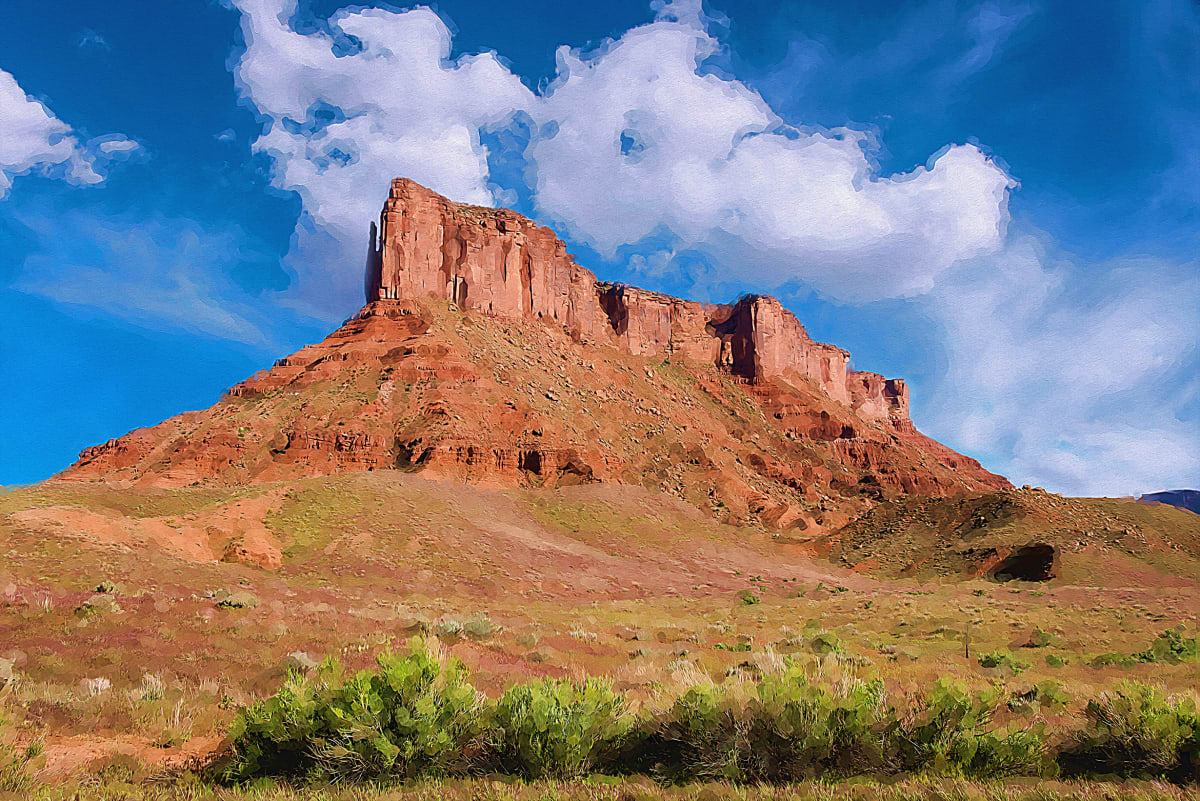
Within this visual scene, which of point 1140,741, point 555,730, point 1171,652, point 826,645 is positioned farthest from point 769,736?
point 1171,652

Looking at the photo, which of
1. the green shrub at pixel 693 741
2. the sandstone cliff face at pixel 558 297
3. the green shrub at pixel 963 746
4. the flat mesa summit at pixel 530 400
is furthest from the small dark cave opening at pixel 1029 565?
the sandstone cliff face at pixel 558 297

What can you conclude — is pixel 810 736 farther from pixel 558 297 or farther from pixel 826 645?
pixel 558 297

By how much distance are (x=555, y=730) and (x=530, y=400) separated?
58.7m

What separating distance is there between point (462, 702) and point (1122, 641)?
1851 cm

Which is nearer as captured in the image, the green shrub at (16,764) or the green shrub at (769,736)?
the green shrub at (16,764)

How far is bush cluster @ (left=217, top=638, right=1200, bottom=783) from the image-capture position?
226 inches

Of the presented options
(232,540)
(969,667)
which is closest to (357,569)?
(232,540)

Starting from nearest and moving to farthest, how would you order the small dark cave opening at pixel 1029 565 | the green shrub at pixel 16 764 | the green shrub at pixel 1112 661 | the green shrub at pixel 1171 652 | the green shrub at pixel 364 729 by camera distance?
the green shrub at pixel 16 764 < the green shrub at pixel 364 729 < the green shrub at pixel 1112 661 < the green shrub at pixel 1171 652 < the small dark cave opening at pixel 1029 565

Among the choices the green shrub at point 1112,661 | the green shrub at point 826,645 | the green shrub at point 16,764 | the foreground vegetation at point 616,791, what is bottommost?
the green shrub at point 1112,661

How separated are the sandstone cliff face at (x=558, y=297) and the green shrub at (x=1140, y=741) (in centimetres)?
7336

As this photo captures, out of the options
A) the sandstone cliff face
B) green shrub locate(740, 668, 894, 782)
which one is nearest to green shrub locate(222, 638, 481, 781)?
green shrub locate(740, 668, 894, 782)

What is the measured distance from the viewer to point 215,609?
1402cm

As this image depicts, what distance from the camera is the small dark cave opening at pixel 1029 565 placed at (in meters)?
37.1

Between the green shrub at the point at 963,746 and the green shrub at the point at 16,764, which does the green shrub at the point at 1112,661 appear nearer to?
the green shrub at the point at 963,746
